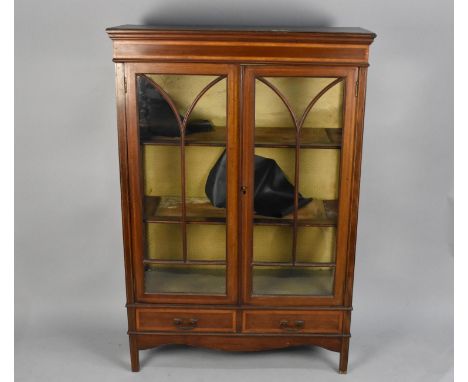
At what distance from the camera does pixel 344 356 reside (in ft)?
8.00

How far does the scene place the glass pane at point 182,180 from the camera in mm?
2188

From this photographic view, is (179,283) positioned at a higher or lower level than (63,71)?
lower

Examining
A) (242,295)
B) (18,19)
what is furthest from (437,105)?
(18,19)

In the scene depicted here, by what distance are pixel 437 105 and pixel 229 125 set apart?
928 mm

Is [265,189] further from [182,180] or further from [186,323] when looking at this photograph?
[186,323]

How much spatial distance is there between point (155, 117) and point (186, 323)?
76cm

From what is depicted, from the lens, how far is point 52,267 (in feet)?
9.28

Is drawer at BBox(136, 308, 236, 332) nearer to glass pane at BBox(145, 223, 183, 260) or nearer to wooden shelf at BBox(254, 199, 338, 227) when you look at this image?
glass pane at BBox(145, 223, 183, 260)

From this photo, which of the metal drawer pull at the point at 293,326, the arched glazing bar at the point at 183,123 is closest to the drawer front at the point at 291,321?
the metal drawer pull at the point at 293,326

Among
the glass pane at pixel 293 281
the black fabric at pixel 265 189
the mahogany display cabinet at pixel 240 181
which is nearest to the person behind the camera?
the mahogany display cabinet at pixel 240 181

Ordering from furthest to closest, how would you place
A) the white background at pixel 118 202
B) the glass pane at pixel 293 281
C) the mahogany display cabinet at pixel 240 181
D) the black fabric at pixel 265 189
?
the white background at pixel 118 202 < the glass pane at pixel 293 281 < the black fabric at pixel 265 189 < the mahogany display cabinet at pixel 240 181

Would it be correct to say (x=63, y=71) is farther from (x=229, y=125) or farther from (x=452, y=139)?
(x=452, y=139)

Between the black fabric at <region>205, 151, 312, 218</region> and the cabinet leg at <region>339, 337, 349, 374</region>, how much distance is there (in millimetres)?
528

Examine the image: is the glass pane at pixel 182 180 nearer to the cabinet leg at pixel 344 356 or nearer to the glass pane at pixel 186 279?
the glass pane at pixel 186 279
